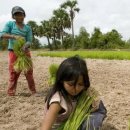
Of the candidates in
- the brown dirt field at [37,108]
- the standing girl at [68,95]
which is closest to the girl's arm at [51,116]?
the standing girl at [68,95]

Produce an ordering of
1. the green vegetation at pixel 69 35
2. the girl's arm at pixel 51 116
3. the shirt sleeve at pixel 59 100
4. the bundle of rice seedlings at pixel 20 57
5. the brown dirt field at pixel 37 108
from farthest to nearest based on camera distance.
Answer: the green vegetation at pixel 69 35
the bundle of rice seedlings at pixel 20 57
the brown dirt field at pixel 37 108
the shirt sleeve at pixel 59 100
the girl's arm at pixel 51 116

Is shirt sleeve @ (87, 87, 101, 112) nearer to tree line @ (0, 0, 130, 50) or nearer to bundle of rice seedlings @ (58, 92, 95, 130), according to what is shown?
bundle of rice seedlings @ (58, 92, 95, 130)

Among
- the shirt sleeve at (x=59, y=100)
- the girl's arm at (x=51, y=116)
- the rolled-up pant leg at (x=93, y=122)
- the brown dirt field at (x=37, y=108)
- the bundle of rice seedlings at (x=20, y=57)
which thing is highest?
the bundle of rice seedlings at (x=20, y=57)

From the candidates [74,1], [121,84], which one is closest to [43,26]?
[74,1]

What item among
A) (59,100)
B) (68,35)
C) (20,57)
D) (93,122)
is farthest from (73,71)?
(68,35)

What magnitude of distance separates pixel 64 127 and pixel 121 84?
130 inches

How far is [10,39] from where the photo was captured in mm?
4961

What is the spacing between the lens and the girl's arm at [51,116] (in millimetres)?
2197

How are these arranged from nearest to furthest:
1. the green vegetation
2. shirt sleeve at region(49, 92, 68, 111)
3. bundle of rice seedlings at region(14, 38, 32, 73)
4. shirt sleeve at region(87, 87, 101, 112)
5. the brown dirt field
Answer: shirt sleeve at region(49, 92, 68, 111), shirt sleeve at region(87, 87, 101, 112), the brown dirt field, bundle of rice seedlings at region(14, 38, 32, 73), the green vegetation

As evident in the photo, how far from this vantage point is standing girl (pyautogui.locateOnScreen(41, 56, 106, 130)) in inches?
88.4

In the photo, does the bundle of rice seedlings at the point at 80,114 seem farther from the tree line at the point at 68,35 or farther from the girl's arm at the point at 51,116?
the tree line at the point at 68,35

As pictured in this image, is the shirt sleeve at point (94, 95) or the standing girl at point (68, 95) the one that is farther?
the shirt sleeve at point (94, 95)

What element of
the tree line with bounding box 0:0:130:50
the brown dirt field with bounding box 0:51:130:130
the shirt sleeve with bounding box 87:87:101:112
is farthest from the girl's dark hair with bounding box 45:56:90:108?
the tree line with bounding box 0:0:130:50

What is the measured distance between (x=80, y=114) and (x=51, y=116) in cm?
22
